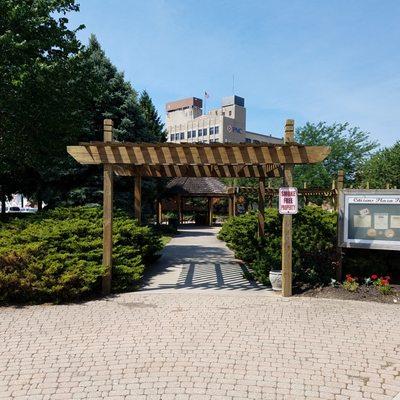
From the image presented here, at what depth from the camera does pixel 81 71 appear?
13.8 metres

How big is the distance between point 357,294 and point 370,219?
1821 millimetres

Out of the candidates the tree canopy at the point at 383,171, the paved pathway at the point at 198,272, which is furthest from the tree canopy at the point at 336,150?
the paved pathway at the point at 198,272

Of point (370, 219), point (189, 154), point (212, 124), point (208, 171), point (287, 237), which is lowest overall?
point (287, 237)

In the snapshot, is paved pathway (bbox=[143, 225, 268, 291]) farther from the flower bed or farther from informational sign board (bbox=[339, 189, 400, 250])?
informational sign board (bbox=[339, 189, 400, 250])

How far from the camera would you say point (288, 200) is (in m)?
8.40

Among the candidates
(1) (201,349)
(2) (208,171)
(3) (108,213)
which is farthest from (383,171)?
(1) (201,349)

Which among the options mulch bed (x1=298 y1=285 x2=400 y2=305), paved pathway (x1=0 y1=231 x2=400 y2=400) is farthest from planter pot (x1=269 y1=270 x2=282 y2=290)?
paved pathway (x1=0 y1=231 x2=400 y2=400)

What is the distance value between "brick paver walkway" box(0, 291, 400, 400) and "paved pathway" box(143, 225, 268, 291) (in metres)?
1.48

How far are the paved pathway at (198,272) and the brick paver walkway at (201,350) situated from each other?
1475 mm

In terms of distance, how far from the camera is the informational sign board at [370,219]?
29.5 ft

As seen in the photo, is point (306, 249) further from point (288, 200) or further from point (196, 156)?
point (196, 156)

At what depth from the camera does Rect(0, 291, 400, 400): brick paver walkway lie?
439 centimetres

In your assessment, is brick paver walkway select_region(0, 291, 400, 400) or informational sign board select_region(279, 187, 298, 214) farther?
informational sign board select_region(279, 187, 298, 214)

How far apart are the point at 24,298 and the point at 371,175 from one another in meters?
30.5
